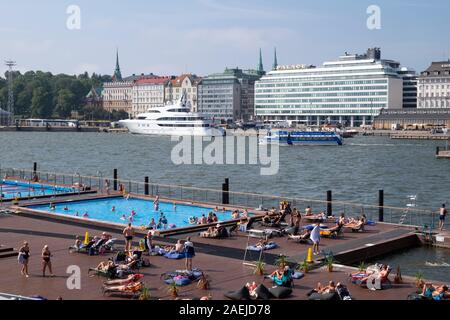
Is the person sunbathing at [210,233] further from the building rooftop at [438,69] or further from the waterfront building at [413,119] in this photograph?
the building rooftop at [438,69]

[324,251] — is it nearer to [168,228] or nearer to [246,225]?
[246,225]

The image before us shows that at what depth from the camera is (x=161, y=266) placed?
1914 centimetres

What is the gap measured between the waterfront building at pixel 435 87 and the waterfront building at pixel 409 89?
548 cm

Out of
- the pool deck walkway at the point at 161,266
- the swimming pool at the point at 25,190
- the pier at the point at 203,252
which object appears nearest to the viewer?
the pool deck walkway at the point at 161,266

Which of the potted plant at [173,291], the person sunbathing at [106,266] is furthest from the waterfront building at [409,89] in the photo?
the potted plant at [173,291]

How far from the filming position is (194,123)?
140 meters

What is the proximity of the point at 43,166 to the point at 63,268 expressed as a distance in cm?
5691

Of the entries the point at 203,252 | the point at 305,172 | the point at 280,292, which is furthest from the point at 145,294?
the point at 305,172

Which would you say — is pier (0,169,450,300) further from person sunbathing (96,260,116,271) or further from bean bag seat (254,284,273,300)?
bean bag seat (254,284,273,300)

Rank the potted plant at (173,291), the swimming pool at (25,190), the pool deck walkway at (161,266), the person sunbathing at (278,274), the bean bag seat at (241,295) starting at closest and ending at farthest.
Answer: the bean bag seat at (241,295)
the potted plant at (173,291)
the pool deck walkway at (161,266)
the person sunbathing at (278,274)
the swimming pool at (25,190)

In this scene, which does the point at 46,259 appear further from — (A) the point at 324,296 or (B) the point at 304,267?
(A) the point at 324,296

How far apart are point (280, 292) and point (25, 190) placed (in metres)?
28.7

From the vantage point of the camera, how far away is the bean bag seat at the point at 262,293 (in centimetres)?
1536
